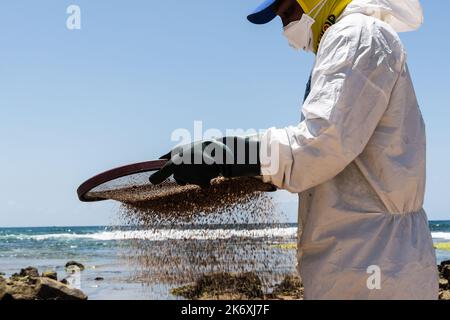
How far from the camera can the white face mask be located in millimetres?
2602

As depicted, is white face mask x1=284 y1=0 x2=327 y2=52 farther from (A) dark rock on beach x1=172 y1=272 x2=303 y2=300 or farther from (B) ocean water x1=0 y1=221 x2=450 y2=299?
(A) dark rock on beach x1=172 y1=272 x2=303 y2=300

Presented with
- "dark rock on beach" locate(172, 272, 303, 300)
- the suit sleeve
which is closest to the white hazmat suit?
the suit sleeve

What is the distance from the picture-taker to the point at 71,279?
18.8 m

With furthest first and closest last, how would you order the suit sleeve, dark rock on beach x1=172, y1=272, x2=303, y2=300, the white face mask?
dark rock on beach x1=172, y1=272, x2=303, y2=300
the white face mask
the suit sleeve

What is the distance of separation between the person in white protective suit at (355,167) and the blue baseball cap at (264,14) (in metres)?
0.48

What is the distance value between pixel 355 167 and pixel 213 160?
533mm

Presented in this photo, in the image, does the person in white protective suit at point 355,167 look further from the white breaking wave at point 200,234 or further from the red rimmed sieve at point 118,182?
the white breaking wave at point 200,234

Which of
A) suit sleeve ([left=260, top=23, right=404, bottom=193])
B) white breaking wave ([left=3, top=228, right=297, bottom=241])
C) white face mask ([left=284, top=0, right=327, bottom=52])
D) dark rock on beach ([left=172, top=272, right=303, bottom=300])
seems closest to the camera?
suit sleeve ([left=260, top=23, right=404, bottom=193])

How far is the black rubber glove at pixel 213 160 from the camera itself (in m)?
2.19

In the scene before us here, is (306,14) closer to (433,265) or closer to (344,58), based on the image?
(344,58)

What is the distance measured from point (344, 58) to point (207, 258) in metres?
1.24

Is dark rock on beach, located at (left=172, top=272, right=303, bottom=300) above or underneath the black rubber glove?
underneath

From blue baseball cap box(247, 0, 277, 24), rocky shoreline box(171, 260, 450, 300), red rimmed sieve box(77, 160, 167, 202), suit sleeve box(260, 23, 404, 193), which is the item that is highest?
blue baseball cap box(247, 0, 277, 24)
